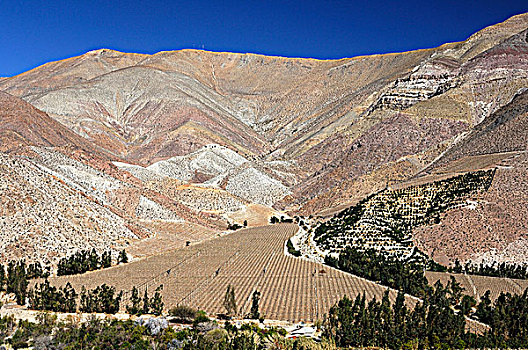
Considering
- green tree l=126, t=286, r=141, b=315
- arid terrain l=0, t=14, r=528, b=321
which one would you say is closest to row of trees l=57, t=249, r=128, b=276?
arid terrain l=0, t=14, r=528, b=321

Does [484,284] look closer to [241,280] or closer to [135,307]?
[241,280]

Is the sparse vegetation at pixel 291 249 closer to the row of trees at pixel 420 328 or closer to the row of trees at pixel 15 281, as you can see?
the row of trees at pixel 420 328

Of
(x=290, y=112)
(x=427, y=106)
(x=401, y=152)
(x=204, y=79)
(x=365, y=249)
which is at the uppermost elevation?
(x=204, y=79)

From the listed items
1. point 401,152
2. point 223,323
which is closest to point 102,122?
point 401,152

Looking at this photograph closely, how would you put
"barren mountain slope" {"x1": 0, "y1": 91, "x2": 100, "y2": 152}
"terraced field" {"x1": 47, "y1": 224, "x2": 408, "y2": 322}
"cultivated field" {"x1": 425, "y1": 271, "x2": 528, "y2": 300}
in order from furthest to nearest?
1. "barren mountain slope" {"x1": 0, "y1": 91, "x2": 100, "y2": 152}
2. "cultivated field" {"x1": 425, "y1": 271, "x2": 528, "y2": 300}
3. "terraced field" {"x1": 47, "y1": 224, "x2": 408, "y2": 322}

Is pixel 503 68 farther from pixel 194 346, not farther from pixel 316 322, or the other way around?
pixel 194 346

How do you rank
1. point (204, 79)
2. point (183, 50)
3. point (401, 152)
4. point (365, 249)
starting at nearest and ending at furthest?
point (365, 249) < point (401, 152) < point (204, 79) < point (183, 50)

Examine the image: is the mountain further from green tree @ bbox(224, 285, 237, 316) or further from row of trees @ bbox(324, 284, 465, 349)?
green tree @ bbox(224, 285, 237, 316)

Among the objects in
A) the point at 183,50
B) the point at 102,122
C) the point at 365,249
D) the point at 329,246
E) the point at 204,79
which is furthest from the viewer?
the point at 183,50
